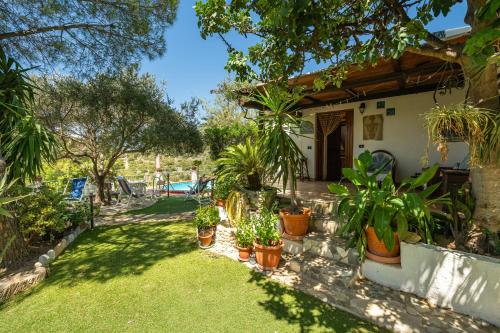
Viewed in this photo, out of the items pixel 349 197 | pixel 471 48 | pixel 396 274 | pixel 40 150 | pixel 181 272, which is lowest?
pixel 181 272

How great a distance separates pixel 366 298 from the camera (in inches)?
111

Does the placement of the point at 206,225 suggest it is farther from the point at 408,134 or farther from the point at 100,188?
the point at 100,188

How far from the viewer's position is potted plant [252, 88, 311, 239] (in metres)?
4.16

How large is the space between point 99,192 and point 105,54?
17.8ft

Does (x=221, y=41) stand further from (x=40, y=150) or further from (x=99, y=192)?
(x=99, y=192)

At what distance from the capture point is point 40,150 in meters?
4.22

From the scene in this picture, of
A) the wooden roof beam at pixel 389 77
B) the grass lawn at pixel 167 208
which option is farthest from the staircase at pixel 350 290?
the grass lawn at pixel 167 208

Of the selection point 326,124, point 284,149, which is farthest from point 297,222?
point 326,124

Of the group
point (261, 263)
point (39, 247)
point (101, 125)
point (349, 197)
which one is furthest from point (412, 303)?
point (101, 125)

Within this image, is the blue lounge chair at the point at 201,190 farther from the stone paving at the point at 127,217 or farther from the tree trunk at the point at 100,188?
the tree trunk at the point at 100,188

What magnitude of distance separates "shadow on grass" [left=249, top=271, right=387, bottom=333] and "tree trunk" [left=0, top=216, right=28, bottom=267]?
3840mm

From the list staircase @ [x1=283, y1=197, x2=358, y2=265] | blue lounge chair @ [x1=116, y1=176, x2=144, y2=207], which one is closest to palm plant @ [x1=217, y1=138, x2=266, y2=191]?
staircase @ [x1=283, y1=197, x2=358, y2=265]

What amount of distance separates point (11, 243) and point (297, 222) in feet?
14.5

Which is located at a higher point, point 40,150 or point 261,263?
point 40,150
